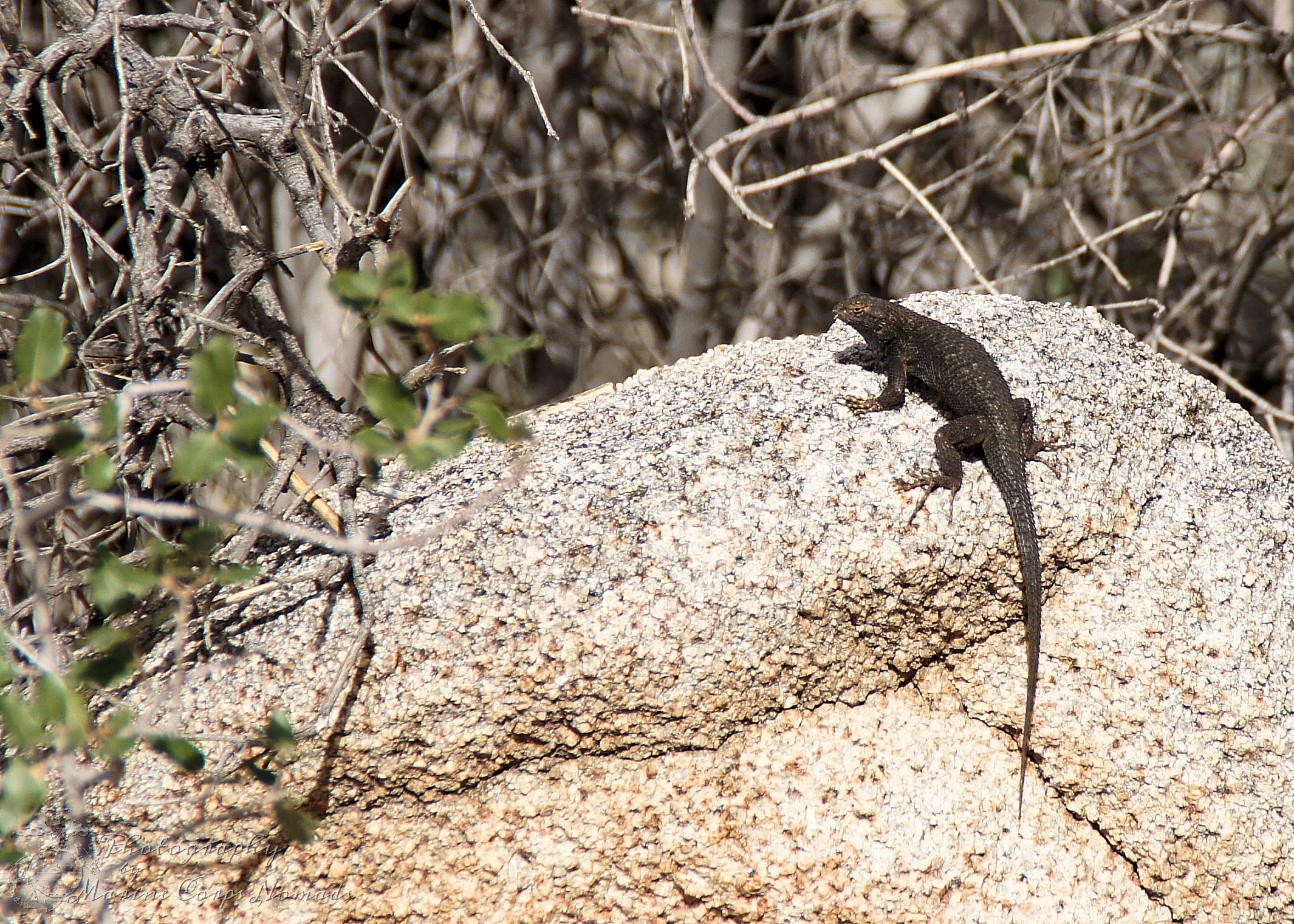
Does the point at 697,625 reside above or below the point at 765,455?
below

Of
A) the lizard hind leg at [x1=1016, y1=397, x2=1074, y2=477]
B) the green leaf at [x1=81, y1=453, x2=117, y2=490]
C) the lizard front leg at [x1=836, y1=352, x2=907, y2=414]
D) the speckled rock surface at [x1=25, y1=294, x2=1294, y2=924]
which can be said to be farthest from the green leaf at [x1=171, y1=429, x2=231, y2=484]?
the lizard hind leg at [x1=1016, y1=397, x2=1074, y2=477]

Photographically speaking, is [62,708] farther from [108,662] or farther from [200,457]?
[200,457]

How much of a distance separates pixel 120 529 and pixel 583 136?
351cm

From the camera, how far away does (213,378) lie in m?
1.47

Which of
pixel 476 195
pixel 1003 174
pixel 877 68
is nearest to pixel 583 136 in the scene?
pixel 476 195

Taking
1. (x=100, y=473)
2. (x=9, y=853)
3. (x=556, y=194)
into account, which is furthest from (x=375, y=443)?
(x=556, y=194)

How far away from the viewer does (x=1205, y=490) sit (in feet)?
9.27

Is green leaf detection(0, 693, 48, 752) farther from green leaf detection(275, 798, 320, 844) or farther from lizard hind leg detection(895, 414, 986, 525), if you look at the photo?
lizard hind leg detection(895, 414, 986, 525)

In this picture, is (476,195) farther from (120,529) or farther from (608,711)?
(608,711)

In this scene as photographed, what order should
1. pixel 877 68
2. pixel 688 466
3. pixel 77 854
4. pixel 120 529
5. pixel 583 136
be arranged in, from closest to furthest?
1. pixel 77 854
2. pixel 688 466
3. pixel 120 529
4. pixel 877 68
5. pixel 583 136

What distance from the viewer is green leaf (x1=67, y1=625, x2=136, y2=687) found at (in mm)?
1639

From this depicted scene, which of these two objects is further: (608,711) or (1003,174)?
(1003,174)

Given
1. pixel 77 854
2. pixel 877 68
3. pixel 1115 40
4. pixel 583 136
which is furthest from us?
pixel 583 136

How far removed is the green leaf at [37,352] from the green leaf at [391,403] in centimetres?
47
